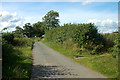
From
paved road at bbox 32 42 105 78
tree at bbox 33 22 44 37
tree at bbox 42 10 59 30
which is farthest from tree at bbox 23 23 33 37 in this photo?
paved road at bbox 32 42 105 78

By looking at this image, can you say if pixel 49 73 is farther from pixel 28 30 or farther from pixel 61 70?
pixel 28 30

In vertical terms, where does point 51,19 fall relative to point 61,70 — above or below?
above

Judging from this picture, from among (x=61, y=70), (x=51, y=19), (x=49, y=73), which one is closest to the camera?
(x=49, y=73)

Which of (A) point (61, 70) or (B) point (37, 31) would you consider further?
(B) point (37, 31)

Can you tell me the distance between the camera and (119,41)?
326 inches

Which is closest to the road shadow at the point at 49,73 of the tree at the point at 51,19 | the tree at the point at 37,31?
the tree at the point at 51,19

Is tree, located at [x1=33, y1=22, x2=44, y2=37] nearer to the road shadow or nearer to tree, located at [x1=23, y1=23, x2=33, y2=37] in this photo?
tree, located at [x1=23, y1=23, x2=33, y2=37]

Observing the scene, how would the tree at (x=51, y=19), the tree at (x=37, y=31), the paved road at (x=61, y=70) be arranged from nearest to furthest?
the paved road at (x=61, y=70) → the tree at (x=51, y=19) → the tree at (x=37, y=31)

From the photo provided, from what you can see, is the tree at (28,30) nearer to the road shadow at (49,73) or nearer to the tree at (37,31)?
the tree at (37,31)

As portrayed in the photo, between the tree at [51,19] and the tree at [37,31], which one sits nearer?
the tree at [51,19]

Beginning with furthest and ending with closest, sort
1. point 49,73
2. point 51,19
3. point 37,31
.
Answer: point 37,31 < point 51,19 < point 49,73

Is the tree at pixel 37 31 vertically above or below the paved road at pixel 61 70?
above

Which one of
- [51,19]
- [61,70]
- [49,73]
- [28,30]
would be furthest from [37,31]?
[49,73]

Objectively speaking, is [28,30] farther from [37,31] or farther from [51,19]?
[51,19]
